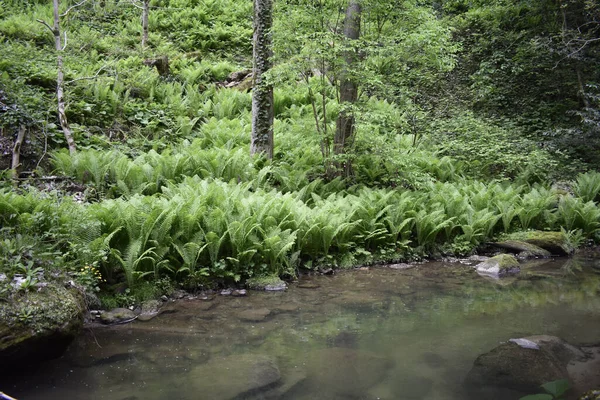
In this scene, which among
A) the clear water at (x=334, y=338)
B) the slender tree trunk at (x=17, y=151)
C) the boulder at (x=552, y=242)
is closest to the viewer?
the clear water at (x=334, y=338)

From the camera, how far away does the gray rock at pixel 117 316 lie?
5.53 metres

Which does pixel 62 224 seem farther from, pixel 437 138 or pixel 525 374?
pixel 437 138

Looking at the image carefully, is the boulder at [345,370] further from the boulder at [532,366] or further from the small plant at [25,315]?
the small plant at [25,315]

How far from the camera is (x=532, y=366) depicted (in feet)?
14.9

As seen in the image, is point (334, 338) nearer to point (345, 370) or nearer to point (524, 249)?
point (345, 370)

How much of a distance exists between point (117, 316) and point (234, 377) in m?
1.96

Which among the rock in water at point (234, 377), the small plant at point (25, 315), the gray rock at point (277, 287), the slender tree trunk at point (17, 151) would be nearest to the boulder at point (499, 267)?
the gray rock at point (277, 287)

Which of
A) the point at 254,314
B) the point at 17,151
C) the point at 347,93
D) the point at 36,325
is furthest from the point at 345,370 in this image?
the point at 17,151

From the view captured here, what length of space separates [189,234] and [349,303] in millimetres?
2390


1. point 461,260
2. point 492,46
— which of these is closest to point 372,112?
point 461,260

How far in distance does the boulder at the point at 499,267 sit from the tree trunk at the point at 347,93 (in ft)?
11.5

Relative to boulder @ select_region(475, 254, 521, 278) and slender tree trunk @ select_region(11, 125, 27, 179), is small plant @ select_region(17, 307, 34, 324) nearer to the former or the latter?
slender tree trunk @ select_region(11, 125, 27, 179)

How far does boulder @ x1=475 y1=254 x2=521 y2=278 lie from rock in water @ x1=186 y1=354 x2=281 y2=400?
15.7 feet

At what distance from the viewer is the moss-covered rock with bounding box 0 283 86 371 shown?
4281 mm
